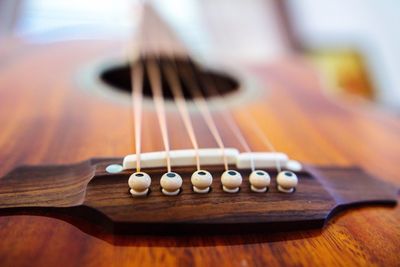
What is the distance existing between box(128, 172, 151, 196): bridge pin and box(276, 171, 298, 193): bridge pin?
0.44 ft

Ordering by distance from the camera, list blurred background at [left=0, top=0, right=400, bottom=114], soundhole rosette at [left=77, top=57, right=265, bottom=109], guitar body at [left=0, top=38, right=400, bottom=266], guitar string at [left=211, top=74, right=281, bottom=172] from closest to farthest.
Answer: guitar body at [left=0, top=38, right=400, bottom=266] → guitar string at [left=211, top=74, right=281, bottom=172] → soundhole rosette at [left=77, top=57, right=265, bottom=109] → blurred background at [left=0, top=0, right=400, bottom=114]

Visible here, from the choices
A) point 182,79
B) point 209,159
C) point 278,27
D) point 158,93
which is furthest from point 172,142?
point 278,27

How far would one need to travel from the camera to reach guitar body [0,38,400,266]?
29 centimetres

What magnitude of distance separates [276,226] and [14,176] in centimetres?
28

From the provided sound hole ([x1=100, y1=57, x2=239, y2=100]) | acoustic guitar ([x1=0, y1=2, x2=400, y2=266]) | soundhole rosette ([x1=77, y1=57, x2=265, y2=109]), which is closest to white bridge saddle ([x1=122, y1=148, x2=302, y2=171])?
acoustic guitar ([x1=0, y1=2, x2=400, y2=266])

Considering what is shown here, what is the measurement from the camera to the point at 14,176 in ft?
1.22

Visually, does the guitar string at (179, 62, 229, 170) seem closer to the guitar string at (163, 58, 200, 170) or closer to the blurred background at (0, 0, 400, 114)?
the guitar string at (163, 58, 200, 170)

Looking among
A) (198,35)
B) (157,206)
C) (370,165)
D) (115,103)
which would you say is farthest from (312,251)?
(198,35)

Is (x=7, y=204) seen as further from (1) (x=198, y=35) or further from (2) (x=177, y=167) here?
(1) (x=198, y=35)

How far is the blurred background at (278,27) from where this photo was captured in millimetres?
1232

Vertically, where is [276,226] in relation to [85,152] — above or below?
below

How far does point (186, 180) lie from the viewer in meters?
0.35

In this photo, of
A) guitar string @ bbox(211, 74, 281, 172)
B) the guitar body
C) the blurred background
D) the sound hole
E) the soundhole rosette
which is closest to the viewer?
the guitar body

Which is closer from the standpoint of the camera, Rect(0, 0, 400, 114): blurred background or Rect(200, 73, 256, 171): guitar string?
Rect(200, 73, 256, 171): guitar string
